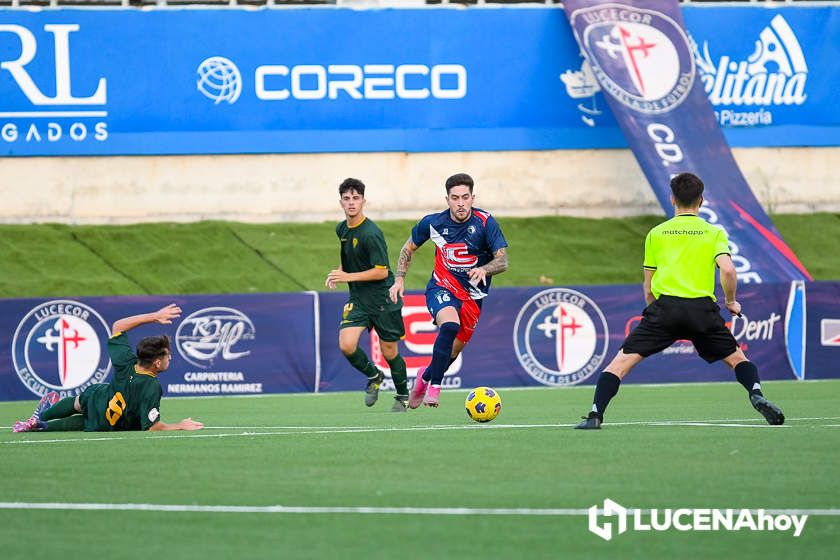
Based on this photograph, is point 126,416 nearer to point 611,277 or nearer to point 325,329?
point 325,329

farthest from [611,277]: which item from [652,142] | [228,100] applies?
[228,100]

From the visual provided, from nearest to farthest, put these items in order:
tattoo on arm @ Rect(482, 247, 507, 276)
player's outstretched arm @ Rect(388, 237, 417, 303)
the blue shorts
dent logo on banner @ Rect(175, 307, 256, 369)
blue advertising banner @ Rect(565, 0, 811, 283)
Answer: tattoo on arm @ Rect(482, 247, 507, 276), the blue shorts, player's outstretched arm @ Rect(388, 237, 417, 303), dent logo on banner @ Rect(175, 307, 256, 369), blue advertising banner @ Rect(565, 0, 811, 283)

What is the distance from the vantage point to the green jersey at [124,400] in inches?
445

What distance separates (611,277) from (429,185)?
4.66 metres

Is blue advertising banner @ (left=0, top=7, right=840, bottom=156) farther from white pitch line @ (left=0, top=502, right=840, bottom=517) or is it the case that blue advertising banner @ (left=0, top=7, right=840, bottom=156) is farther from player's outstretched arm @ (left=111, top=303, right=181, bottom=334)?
white pitch line @ (left=0, top=502, right=840, bottom=517)

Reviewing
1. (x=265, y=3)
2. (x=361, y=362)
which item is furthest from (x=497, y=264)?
(x=265, y=3)

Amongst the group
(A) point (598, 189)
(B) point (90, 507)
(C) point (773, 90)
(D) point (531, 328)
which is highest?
(C) point (773, 90)

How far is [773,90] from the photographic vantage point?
32062 mm

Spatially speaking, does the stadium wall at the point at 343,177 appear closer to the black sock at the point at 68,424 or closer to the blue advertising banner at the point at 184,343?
the blue advertising banner at the point at 184,343

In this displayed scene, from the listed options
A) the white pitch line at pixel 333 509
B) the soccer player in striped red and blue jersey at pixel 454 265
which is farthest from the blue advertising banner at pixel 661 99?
the white pitch line at pixel 333 509

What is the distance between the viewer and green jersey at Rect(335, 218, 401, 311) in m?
Result: 14.4

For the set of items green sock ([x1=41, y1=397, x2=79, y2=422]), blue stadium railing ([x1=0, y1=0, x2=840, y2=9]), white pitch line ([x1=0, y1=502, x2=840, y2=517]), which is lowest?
white pitch line ([x1=0, y1=502, x2=840, y2=517])

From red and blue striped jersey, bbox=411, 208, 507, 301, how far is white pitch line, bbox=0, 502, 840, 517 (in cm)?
633

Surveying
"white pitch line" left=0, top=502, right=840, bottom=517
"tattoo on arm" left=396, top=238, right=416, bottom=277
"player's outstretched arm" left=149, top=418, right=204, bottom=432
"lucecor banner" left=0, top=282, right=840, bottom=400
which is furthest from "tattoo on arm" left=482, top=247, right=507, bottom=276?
"lucecor banner" left=0, top=282, right=840, bottom=400
